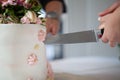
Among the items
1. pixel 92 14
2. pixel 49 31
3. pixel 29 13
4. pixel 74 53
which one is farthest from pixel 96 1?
pixel 29 13

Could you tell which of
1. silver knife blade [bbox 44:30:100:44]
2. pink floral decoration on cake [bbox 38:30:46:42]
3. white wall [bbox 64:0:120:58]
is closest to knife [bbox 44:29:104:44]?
silver knife blade [bbox 44:30:100:44]

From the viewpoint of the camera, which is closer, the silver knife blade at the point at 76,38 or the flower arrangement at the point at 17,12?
the flower arrangement at the point at 17,12

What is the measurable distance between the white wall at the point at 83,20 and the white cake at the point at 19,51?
1.19m

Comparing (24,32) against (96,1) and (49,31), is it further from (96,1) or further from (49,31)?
(96,1)

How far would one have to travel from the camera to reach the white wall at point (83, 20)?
1798mm

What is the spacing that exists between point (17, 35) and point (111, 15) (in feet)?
0.74

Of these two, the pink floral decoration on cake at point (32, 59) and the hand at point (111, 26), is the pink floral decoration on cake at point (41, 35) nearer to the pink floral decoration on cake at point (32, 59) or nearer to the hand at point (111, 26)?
the pink floral decoration on cake at point (32, 59)

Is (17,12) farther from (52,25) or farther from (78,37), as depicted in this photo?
(52,25)

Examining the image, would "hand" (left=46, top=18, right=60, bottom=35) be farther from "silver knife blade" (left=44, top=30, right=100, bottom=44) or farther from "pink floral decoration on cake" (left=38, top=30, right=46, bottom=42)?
"pink floral decoration on cake" (left=38, top=30, right=46, bottom=42)

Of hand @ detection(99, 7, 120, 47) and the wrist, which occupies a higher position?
the wrist

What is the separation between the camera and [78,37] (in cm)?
63

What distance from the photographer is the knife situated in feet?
1.93

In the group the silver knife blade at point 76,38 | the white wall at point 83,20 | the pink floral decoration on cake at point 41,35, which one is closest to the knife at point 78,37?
the silver knife blade at point 76,38

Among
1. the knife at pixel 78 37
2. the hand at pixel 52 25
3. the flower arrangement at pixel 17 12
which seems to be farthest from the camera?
the hand at pixel 52 25
